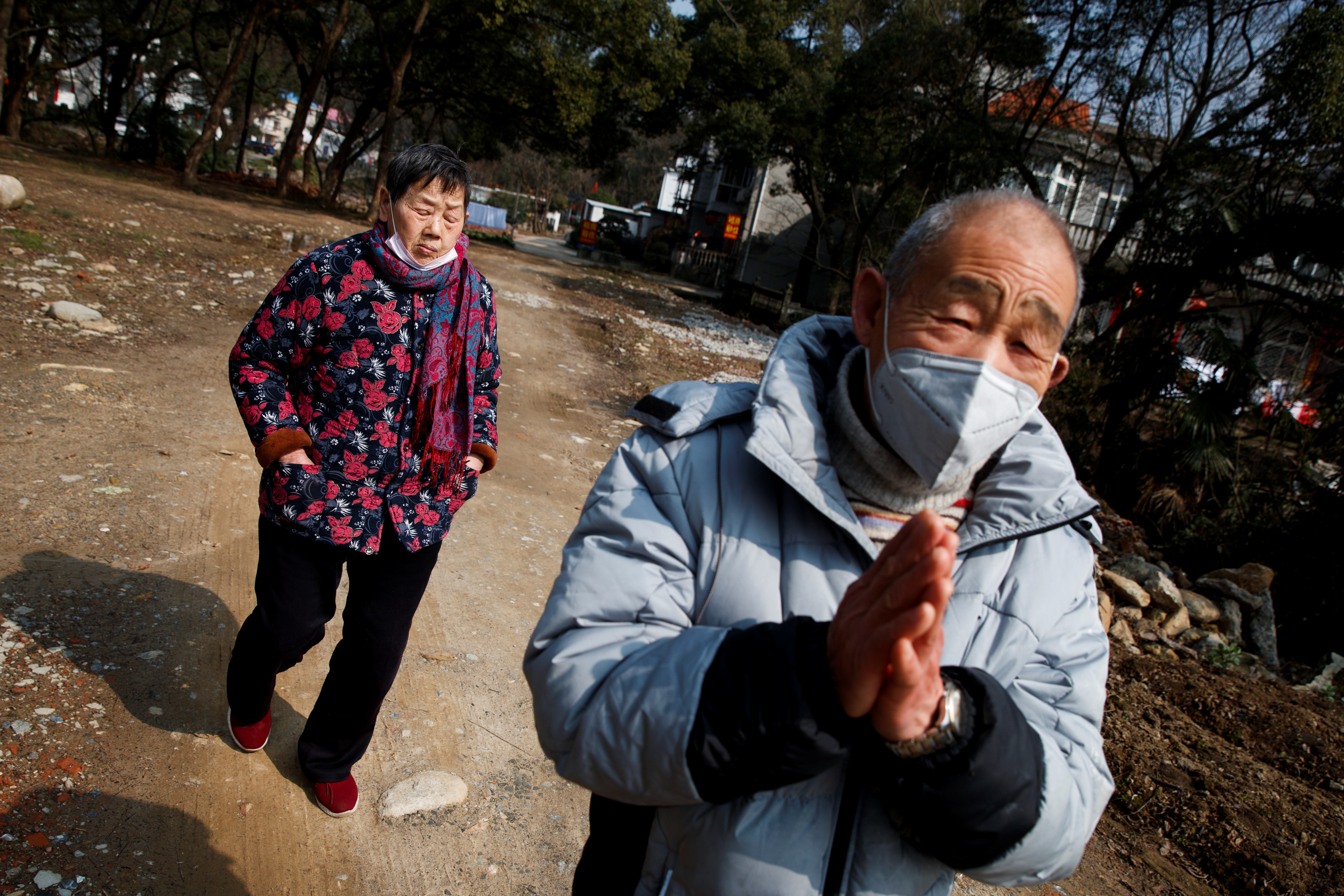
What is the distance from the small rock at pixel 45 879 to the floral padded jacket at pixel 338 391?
1005 mm

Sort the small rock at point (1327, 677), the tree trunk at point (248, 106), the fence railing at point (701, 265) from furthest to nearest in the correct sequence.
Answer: the fence railing at point (701, 265) → the tree trunk at point (248, 106) → the small rock at point (1327, 677)

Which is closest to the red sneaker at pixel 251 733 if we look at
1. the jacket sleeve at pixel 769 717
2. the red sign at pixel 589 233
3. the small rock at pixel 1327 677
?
the jacket sleeve at pixel 769 717

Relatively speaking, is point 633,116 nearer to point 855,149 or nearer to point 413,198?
point 855,149

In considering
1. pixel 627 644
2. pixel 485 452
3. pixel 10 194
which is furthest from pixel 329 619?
pixel 10 194

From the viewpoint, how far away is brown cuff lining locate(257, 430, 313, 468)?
2.13m

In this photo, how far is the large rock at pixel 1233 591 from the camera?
6.39m

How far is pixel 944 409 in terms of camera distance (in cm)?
120

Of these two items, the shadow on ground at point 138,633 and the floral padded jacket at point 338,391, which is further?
the shadow on ground at point 138,633

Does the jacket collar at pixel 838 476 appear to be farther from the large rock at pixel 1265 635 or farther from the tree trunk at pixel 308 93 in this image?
the tree trunk at pixel 308 93

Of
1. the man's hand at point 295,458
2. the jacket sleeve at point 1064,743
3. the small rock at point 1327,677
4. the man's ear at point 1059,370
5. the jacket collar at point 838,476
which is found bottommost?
the small rock at point 1327,677

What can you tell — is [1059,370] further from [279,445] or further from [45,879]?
[45,879]

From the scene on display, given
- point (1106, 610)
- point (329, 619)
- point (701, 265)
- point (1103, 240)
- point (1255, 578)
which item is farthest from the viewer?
point (701, 265)

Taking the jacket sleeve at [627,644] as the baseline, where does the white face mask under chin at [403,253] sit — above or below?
above

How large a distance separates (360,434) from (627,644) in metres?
1.41
